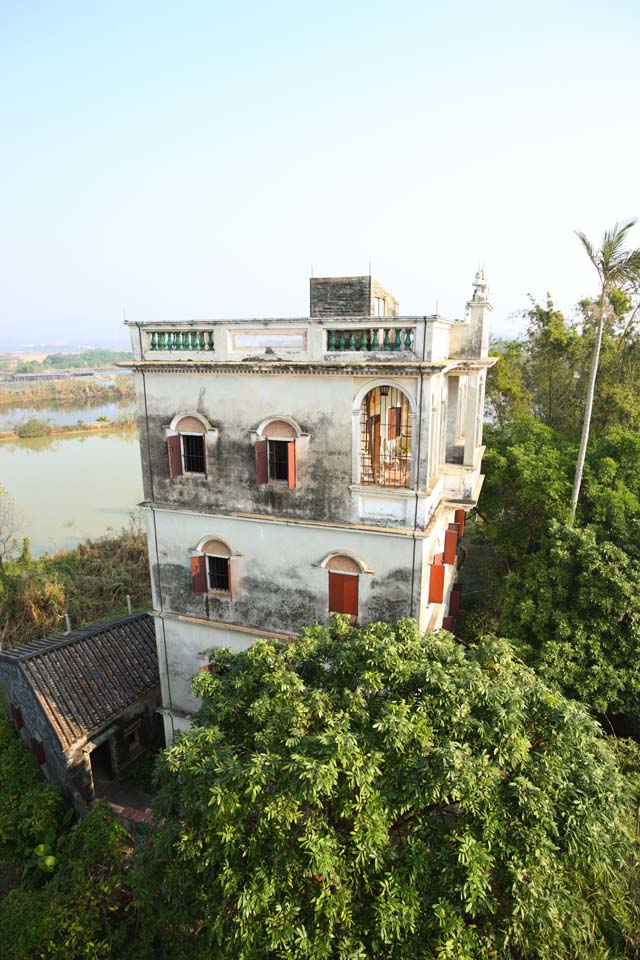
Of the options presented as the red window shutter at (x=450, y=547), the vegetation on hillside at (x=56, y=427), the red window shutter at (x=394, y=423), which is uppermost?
the red window shutter at (x=394, y=423)

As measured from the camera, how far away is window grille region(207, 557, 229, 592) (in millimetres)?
12523

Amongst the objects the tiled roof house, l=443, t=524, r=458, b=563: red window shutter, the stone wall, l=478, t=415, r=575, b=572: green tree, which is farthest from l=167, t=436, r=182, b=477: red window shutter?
l=478, t=415, r=575, b=572: green tree

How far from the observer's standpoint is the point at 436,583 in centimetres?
1152

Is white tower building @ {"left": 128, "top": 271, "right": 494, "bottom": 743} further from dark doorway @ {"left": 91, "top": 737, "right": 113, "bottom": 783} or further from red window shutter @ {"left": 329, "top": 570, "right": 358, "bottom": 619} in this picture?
dark doorway @ {"left": 91, "top": 737, "right": 113, "bottom": 783}

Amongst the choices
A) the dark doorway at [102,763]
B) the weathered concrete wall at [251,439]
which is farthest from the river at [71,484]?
the weathered concrete wall at [251,439]

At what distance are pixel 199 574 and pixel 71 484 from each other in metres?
32.7

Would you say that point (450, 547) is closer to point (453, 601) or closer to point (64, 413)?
point (453, 601)

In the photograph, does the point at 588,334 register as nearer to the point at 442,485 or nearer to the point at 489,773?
the point at 442,485

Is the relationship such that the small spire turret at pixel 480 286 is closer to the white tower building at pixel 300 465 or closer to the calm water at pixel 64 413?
the white tower building at pixel 300 465

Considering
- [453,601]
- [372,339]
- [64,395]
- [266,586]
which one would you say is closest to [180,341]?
[372,339]

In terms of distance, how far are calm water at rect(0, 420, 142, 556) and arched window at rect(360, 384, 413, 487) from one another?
77.5ft

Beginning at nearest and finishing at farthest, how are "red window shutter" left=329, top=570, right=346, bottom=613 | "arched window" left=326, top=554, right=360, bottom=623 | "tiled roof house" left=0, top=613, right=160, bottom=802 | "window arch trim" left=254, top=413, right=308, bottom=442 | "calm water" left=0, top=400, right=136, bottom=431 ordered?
"window arch trim" left=254, top=413, right=308, bottom=442 < "arched window" left=326, top=554, right=360, bottom=623 < "red window shutter" left=329, top=570, right=346, bottom=613 < "tiled roof house" left=0, top=613, right=160, bottom=802 < "calm water" left=0, top=400, right=136, bottom=431

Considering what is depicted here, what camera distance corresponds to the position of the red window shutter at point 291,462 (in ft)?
35.9

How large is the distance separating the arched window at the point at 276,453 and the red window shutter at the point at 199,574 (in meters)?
2.43
